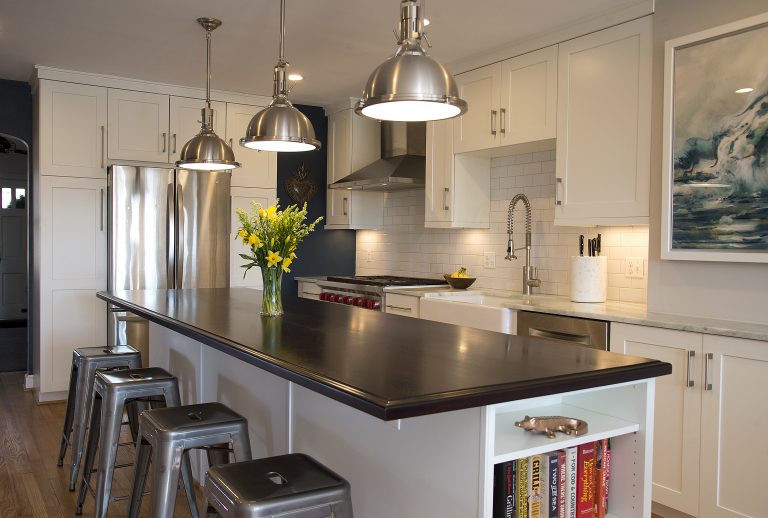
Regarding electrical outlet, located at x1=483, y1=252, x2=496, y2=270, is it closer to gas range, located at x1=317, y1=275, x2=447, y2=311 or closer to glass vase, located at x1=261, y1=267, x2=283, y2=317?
gas range, located at x1=317, y1=275, x2=447, y2=311

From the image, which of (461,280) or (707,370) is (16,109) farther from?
(707,370)

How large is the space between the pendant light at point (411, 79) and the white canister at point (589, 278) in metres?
1.90

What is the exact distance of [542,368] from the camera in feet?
5.83

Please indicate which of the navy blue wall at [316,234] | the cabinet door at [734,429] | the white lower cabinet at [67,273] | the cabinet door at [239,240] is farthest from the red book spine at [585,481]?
the navy blue wall at [316,234]

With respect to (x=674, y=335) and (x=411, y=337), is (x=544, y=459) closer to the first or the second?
(x=411, y=337)

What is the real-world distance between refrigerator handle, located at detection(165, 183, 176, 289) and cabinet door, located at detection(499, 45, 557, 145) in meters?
2.76

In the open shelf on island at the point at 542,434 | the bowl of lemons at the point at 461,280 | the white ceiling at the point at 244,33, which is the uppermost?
the white ceiling at the point at 244,33

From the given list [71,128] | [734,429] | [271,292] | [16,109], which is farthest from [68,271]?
[734,429]

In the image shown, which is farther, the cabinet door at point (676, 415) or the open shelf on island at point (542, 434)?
the cabinet door at point (676, 415)

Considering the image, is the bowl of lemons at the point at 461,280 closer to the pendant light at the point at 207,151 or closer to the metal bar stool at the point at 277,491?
the pendant light at the point at 207,151

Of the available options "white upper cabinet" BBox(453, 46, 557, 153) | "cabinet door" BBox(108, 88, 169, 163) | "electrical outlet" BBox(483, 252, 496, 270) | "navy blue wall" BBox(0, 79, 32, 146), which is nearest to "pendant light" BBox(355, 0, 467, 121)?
"white upper cabinet" BBox(453, 46, 557, 153)

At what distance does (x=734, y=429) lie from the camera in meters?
2.83

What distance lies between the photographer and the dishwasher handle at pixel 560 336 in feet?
11.4

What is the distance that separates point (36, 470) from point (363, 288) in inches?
101
